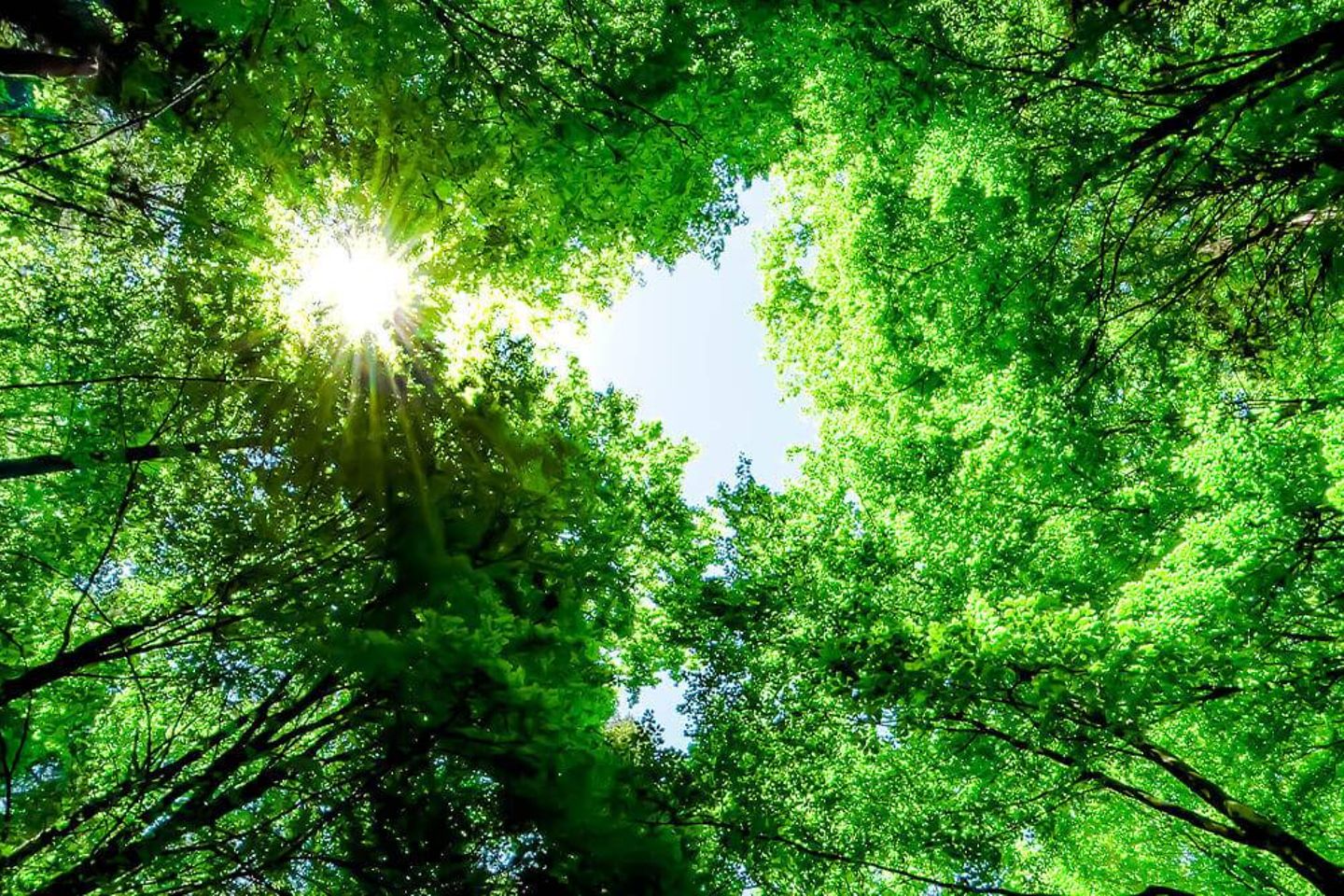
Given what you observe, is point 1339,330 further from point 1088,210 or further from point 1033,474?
point 1088,210

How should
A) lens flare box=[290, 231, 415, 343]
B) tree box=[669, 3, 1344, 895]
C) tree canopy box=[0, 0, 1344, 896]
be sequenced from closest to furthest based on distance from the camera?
tree canopy box=[0, 0, 1344, 896]
tree box=[669, 3, 1344, 895]
lens flare box=[290, 231, 415, 343]

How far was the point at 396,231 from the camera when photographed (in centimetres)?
488

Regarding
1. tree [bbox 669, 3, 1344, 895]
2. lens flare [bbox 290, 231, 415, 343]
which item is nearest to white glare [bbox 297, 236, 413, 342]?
lens flare [bbox 290, 231, 415, 343]

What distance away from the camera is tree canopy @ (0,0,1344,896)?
340 cm

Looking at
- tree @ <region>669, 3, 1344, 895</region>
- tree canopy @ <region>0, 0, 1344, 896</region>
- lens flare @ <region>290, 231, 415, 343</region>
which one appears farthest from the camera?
lens flare @ <region>290, 231, 415, 343</region>

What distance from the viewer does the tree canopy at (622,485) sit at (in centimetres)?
340

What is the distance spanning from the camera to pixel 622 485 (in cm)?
752

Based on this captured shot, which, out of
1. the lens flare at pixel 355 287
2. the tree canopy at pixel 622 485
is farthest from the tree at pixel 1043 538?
the lens flare at pixel 355 287

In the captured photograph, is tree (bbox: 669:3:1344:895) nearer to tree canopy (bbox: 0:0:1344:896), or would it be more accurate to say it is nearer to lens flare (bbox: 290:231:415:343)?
tree canopy (bbox: 0:0:1344:896)

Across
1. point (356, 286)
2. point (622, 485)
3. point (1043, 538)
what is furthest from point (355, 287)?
point (1043, 538)

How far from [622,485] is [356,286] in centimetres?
360

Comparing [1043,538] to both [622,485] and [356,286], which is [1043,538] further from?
[356,286]

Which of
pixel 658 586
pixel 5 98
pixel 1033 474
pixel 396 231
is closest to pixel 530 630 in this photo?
pixel 396 231

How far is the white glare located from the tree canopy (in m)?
0.07
